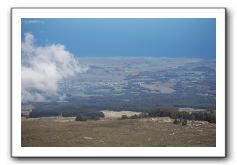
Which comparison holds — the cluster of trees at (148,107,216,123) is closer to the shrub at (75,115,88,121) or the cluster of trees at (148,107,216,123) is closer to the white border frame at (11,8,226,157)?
the white border frame at (11,8,226,157)

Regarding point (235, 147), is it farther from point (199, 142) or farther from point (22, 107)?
point (22, 107)

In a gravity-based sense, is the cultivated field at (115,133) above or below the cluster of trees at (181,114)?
below

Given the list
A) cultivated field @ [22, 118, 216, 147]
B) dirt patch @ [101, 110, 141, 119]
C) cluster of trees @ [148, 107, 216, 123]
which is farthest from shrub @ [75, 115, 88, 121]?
cluster of trees @ [148, 107, 216, 123]

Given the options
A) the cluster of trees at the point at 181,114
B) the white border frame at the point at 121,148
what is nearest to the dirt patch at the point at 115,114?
the cluster of trees at the point at 181,114

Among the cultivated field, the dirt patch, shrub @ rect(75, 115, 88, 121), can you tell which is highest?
the dirt patch

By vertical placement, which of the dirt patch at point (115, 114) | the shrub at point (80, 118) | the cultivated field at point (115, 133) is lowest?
the cultivated field at point (115, 133)

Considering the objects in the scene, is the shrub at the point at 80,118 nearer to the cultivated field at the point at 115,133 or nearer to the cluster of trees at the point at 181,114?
the cultivated field at the point at 115,133
